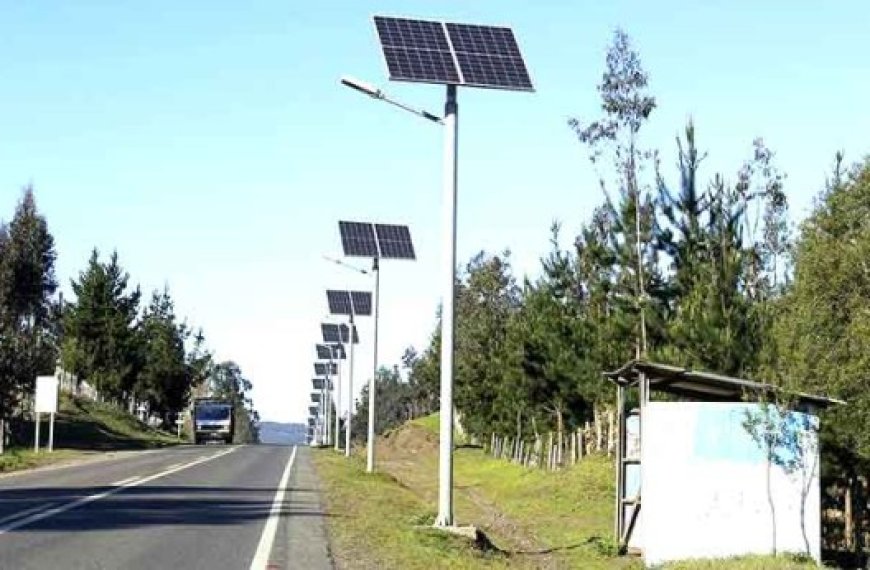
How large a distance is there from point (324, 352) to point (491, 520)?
56411mm

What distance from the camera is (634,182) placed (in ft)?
122

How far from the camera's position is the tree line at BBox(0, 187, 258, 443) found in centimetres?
6300

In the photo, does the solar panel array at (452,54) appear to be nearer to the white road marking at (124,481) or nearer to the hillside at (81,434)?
the white road marking at (124,481)

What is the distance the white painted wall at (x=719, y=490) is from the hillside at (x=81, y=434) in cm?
2724

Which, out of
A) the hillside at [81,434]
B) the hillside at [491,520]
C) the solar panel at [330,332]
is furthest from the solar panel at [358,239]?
the solar panel at [330,332]

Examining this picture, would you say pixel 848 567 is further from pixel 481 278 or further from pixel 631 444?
pixel 481 278

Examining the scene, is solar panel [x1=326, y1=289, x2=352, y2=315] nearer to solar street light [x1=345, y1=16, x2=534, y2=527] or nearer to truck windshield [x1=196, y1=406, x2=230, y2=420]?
solar street light [x1=345, y1=16, x2=534, y2=527]

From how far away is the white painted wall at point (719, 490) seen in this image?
18.1m

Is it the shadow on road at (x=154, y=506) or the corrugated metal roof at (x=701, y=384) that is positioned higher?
the corrugated metal roof at (x=701, y=384)

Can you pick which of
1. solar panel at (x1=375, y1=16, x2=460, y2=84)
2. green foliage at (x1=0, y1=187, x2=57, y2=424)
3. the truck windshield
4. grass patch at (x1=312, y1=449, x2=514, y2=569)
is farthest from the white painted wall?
the truck windshield

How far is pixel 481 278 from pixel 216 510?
5866 centimetres

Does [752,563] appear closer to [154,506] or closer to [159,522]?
[159,522]

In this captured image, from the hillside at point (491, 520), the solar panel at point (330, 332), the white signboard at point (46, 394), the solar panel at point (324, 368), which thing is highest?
the solar panel at point (330, 332)

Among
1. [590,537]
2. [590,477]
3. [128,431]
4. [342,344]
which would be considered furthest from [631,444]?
[128,431]
